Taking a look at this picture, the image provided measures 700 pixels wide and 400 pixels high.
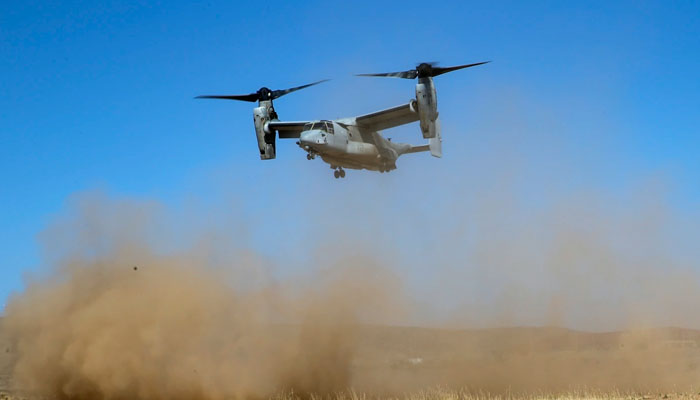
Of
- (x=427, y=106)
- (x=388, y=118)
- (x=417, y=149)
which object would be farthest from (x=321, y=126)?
(x=417, y=149)

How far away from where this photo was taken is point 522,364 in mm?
39312

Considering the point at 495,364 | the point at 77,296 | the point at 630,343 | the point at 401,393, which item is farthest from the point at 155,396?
the point at 630,343

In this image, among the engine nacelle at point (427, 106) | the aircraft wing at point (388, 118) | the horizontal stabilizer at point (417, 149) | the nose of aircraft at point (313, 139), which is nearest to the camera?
the engine nacelle at point (427, 106)

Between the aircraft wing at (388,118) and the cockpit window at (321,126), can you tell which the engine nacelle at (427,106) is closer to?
the aircraft wing at (388,118)

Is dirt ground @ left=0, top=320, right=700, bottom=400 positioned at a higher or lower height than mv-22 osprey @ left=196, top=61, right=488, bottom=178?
lower

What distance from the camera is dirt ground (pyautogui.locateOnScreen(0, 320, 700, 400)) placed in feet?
98.8

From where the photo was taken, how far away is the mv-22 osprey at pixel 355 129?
86.3 ft

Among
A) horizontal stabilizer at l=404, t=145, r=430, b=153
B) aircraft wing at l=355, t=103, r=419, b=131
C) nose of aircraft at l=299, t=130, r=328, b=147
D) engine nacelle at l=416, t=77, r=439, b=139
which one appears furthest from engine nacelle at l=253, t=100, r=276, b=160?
engine nacelle at l=416, t=77, r=439, b=139

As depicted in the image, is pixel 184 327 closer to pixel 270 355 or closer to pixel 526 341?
pixel 270 355

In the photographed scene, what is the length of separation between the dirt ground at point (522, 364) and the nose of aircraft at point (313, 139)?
10.1 metres

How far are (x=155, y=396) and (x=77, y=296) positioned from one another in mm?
5926

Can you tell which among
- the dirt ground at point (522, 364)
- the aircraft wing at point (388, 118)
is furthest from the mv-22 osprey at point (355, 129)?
the dirt ground at point (522, 364)

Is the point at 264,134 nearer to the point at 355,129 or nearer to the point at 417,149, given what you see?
the point at 355,129

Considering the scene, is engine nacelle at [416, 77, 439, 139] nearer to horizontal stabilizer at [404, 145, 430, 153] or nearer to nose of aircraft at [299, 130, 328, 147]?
nose of aircraft at [299, 130, 328, 147]
